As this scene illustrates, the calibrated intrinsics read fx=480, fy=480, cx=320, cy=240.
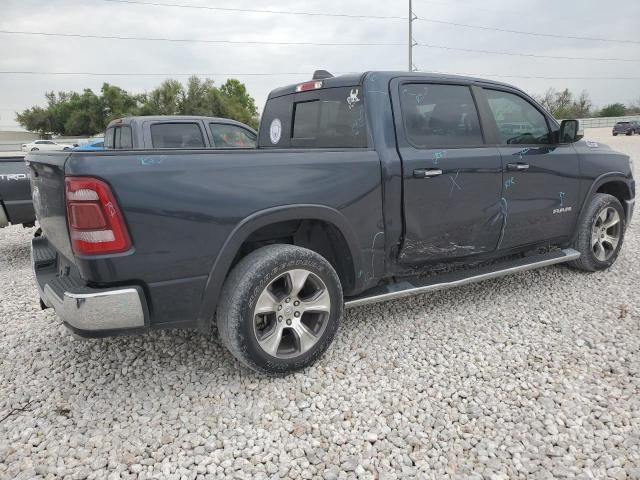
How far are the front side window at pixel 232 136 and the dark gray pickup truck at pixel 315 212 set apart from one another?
2.77m

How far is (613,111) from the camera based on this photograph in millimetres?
81750

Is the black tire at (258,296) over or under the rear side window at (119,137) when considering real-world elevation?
under

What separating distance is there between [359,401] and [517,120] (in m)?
2.71

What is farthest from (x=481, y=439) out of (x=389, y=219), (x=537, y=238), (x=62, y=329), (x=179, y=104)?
(x=179, y=104)

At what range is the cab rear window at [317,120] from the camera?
3.31 meters

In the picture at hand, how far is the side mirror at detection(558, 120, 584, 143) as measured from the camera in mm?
4070

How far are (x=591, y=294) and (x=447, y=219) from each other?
1.78m

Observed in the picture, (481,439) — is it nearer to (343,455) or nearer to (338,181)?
(343,455)

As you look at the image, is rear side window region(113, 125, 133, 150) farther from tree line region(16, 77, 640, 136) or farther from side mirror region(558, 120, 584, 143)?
tree line region(16, 77, 640, 136)

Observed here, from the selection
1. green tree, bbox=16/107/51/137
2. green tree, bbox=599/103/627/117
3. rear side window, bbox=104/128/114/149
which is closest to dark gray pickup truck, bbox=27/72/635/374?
rear side window, bbox=104/128/114/149

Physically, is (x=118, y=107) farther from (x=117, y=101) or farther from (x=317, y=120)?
(x=317, y=120)

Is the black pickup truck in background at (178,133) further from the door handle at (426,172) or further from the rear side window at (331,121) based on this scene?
the door handle at (426,172)

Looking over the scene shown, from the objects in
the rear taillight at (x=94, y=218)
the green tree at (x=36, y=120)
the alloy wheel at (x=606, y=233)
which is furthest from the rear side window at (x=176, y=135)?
the green tree at (x=36, y=120)

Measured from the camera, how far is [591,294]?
165 inches
